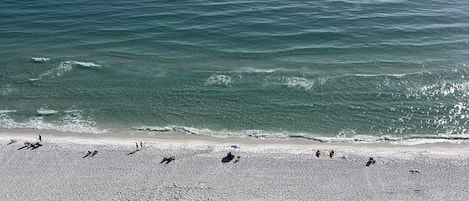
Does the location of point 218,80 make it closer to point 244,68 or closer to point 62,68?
point 244,68

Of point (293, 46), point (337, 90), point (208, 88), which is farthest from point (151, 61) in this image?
point (337, 90)

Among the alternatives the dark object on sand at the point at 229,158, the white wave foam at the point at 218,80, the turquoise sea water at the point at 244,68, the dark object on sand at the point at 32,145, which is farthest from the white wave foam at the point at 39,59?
the dark object on sand at the point at 229,158

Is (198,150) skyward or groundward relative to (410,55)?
groundward

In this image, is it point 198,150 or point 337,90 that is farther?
point 337,90

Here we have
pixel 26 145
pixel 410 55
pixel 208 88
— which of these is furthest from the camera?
pixel 410 55

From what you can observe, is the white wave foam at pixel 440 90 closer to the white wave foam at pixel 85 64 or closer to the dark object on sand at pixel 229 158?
the dark object on sand at pixel 229 158

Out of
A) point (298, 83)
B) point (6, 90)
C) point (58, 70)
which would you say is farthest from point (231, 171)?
point (6, 90)

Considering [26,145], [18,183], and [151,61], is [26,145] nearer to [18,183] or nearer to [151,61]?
[18,183]
